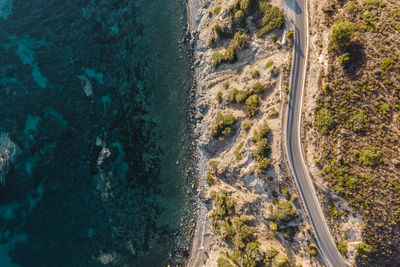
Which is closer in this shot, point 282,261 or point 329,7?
point 329,7

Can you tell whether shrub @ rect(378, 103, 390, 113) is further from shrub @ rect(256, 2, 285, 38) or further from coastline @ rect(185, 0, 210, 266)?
coastline @ rect(185, 0, 210, 266)

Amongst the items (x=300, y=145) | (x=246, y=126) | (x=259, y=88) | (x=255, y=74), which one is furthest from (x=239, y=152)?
(x=255, y=74)

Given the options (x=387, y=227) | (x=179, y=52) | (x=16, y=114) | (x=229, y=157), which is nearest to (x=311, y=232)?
(x=387, y=227)

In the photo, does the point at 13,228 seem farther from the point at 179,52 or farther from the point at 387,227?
the point at 387,227

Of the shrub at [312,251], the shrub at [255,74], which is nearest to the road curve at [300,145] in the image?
the shrub at [312,251]

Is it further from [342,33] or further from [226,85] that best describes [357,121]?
[226,85]

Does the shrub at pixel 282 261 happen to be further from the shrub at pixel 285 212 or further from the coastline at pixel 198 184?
the coastline at pixel 198 184

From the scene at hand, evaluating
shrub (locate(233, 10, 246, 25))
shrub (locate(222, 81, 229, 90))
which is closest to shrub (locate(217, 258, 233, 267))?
shrub (locate(222, 81, 229, 90))
